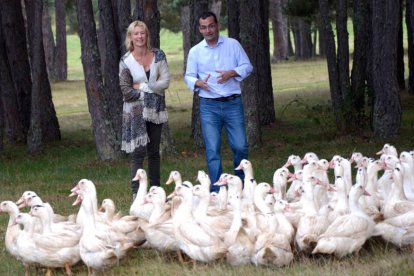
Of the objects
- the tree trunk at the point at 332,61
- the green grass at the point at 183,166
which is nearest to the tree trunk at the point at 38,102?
the green grass at the point at 183,166

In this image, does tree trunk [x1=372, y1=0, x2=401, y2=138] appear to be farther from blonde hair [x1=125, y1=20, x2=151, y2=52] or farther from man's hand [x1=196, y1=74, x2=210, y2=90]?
blonde hair [x1=125, y1=20, x2=151, y2=52]

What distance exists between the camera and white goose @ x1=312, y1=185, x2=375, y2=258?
934 centimetres

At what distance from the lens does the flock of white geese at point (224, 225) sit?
30.8ft

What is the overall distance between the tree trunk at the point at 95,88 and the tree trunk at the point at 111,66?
11.2 inches

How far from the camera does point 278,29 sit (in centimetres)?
5962

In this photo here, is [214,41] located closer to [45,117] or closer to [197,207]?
[197,207]

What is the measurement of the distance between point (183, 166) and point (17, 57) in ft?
27.9

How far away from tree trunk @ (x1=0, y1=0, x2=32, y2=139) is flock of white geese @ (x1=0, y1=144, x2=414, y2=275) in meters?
12.9

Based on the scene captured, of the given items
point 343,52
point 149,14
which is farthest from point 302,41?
point 149,14

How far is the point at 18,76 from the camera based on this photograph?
23406 mm

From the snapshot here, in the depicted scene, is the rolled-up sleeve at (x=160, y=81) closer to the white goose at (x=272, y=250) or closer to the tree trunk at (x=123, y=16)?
the white goose at (x=272, y=250)

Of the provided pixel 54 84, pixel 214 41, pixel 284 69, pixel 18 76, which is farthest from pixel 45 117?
pixel 284 69

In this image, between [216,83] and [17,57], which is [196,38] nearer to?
[17,57]

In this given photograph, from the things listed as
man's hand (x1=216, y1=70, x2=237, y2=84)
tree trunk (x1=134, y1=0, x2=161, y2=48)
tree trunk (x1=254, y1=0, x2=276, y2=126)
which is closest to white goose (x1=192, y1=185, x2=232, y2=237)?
man's hand (x1=216, y1=70, x2=237, y2=84)
